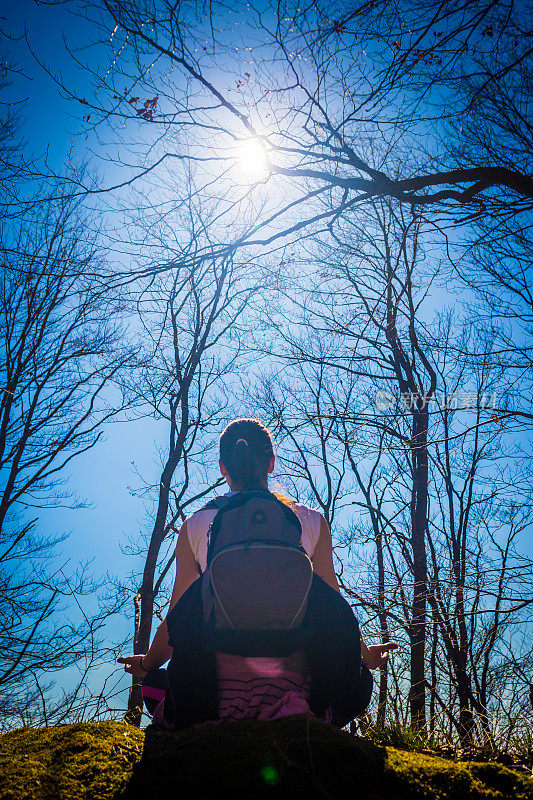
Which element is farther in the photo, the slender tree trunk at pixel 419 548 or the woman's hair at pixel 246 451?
the slender tree trunk at pixel 419 548

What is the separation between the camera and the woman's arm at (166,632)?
1.94m

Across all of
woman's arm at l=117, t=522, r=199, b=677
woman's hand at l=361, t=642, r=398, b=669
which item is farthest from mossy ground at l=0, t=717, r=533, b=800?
woman's hand at l=361, t=642, r=398, b=669

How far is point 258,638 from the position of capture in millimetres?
1639

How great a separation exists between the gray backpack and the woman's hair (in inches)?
14.9

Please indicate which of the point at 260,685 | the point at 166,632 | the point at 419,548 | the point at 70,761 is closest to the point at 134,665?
the point at 166,632

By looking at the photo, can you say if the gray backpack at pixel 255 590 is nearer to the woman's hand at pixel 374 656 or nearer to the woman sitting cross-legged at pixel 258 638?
the woman sitting cross-legged at pixel 258 638

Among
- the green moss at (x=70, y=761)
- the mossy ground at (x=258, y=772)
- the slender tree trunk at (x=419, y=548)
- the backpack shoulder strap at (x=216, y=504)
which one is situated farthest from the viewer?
the slender tree trunk at (x=419, y=548)

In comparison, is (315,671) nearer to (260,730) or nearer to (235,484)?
(260,730)

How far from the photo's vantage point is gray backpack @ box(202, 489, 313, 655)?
1.64 m

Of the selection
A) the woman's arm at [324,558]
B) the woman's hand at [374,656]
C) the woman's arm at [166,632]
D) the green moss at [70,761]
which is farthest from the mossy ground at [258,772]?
the woman's arm at [324,558]

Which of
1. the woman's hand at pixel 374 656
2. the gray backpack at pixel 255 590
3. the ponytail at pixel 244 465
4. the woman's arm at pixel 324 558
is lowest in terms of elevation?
the woman's hand at pixel 374 656

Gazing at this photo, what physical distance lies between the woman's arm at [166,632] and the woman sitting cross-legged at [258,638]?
0.08 metres

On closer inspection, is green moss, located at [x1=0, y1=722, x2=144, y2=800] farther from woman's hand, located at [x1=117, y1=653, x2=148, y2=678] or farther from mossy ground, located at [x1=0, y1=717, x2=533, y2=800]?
woman's hand, located at [x1=117, y1=653, x2=148, y2=678]

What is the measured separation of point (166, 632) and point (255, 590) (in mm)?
584
